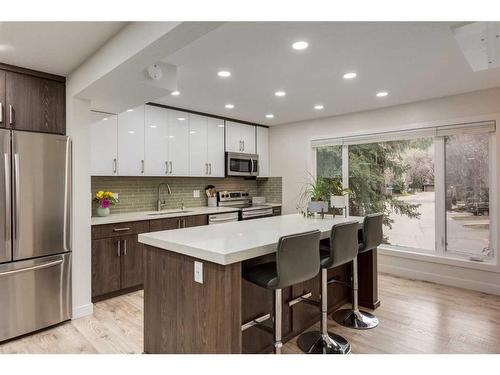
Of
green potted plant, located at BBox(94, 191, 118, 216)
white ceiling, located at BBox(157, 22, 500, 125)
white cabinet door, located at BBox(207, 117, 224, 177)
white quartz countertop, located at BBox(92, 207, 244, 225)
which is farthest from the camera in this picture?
white cabinet door, located at BBox(207, 117, 224, 177)

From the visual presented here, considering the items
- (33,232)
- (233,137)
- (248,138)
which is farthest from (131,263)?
(248,138)

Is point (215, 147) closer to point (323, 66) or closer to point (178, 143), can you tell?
point (178, 143)

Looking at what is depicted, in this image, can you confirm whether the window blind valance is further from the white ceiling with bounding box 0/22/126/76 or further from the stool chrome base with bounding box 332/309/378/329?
the white ceiling with bounding box 0/22/126/76

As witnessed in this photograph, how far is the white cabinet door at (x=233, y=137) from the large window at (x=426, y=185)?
153 cm

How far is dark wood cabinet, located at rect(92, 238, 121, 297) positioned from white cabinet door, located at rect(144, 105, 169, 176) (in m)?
1.08

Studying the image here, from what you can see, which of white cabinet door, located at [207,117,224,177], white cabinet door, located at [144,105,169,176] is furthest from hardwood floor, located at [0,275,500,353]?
white cabinet door, located at [207,117,224,177]

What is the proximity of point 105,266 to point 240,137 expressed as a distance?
2.99 meters

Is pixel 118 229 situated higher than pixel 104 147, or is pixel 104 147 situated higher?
pixel 104 147

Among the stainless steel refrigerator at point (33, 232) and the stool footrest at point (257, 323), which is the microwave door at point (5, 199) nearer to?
the stainless steel refrigerator at point (33, 232)

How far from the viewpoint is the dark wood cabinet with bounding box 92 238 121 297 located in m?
3.24

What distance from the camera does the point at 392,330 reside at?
8.75 feet

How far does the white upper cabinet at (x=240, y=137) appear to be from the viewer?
5.10 meters

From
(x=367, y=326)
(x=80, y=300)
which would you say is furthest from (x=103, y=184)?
(x=367, y=326)
